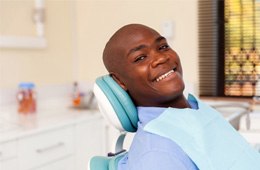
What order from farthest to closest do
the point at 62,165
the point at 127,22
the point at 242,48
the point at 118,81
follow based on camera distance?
the point at 127,22 < the point at 242,48 < the point at 62,165 < the point at 118,81

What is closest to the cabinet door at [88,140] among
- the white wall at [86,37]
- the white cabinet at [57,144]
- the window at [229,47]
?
the white cabinet at [57,144]

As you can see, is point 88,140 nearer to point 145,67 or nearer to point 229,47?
point 229,47

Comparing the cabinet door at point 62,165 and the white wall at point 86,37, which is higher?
the white wall at point 86,37

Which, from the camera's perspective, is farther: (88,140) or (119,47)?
(88,140)

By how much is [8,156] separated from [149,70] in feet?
3.71

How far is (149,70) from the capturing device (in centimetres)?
89

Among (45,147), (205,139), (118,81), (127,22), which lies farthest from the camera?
(127,22)

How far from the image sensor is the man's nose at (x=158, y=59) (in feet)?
2.94

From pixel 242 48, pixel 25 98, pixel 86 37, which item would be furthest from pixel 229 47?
pixel 25 98

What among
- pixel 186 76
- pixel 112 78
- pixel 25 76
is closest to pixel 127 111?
pixel 112 78

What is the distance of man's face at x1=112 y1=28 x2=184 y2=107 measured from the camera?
35.2 inches

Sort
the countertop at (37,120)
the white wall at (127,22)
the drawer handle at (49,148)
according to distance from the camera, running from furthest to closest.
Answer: the white wall at (127,22) → the drawer handle at (49,148) → the countertop at (37,120)

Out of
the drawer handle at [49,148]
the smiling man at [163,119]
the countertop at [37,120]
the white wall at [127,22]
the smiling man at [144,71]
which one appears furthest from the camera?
the white wall at [127,22]

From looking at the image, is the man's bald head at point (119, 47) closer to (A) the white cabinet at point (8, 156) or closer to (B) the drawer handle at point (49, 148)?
(A) the white cabinet at point (8, 156)
